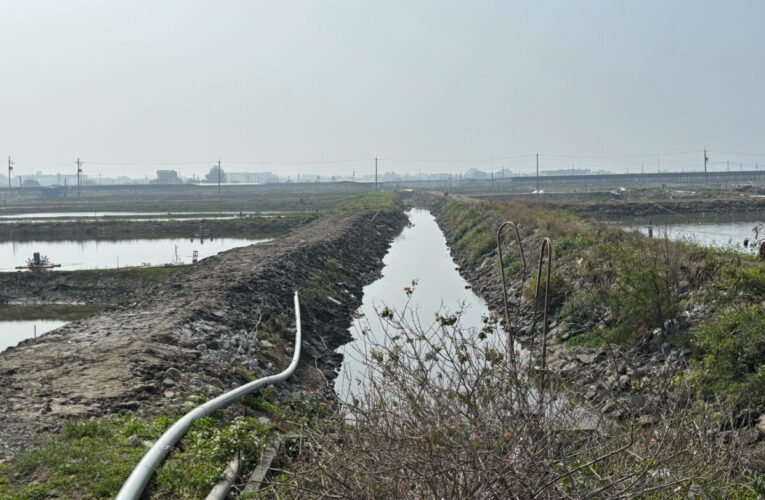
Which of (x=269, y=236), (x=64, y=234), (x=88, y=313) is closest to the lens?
(x=88, y=313)

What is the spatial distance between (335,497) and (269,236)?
42.8 metres

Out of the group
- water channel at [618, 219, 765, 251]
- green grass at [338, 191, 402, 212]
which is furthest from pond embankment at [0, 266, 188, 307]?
green grass at [338, 191, 402, 212]

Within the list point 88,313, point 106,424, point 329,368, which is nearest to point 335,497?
point 106,424

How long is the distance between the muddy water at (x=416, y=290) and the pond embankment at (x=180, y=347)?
52 centimetres

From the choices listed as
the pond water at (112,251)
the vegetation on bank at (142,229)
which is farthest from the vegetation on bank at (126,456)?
the vegetation on bank at (142,229)

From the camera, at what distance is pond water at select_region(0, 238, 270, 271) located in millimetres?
34625

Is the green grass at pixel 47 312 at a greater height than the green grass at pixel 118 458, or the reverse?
the green grass at pixel 118 458

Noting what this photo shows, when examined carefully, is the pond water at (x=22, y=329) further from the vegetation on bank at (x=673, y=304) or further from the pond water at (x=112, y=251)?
the vegetation on bank at (x=673, y=304)

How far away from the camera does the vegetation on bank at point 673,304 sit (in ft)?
31.4

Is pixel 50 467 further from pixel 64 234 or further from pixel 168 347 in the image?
pixel 64 234

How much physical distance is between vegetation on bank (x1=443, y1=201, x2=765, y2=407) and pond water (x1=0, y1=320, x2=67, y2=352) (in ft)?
40.1

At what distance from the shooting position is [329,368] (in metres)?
14.6

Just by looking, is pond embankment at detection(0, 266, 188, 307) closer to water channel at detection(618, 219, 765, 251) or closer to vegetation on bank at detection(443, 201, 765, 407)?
vegetation on bank at detection(443, 201, 765, 407)

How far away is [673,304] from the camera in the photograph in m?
13.0
